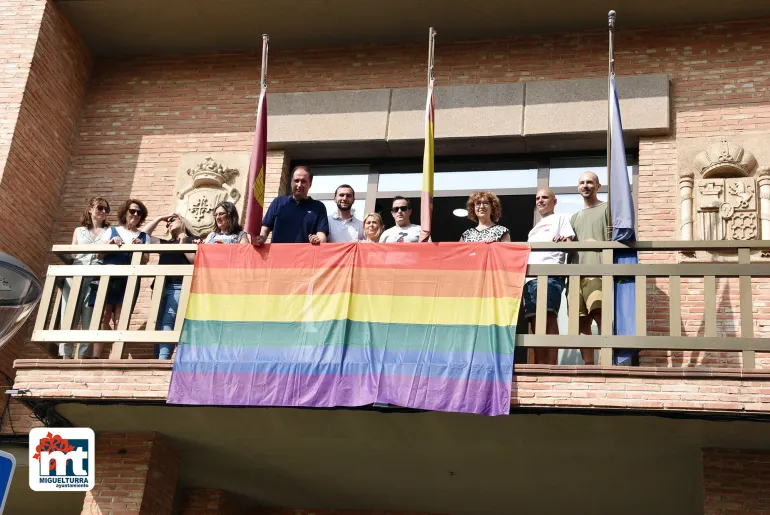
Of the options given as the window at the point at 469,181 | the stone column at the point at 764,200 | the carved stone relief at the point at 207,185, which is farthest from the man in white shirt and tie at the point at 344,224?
the stone column at the point at 764,200

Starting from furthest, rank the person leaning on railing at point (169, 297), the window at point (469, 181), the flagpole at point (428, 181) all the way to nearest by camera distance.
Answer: the window at point (469, 181)
the person leaning on railing at point (169, 297)
the flagpole at point (428, 181)

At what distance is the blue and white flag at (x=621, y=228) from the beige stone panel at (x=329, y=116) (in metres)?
3.11

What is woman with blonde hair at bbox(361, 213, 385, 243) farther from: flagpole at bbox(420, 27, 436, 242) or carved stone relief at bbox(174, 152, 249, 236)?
carved stone relief at bbox(174, 152, 249, 236)

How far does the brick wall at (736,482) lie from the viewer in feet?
31.4

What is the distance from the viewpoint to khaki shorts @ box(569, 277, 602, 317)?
10047 mm

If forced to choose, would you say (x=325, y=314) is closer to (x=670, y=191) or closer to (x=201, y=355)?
(x=201, y=355)

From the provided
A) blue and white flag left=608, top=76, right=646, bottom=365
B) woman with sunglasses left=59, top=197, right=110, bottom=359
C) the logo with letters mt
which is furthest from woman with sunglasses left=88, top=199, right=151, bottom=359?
blue and white flag left=608, top=76, right=646, bottom=365

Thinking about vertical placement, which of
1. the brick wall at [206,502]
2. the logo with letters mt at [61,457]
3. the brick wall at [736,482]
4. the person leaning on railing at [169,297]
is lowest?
the brick wall at [206,502]

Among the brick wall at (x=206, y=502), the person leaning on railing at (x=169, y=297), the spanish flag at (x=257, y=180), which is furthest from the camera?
the brick wall at (x=206, y=502)

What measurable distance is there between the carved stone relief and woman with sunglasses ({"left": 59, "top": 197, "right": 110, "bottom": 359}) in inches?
46.6

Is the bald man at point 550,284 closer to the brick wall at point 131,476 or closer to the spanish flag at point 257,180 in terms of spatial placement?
the spanish flag at point 257,180

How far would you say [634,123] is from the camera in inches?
475

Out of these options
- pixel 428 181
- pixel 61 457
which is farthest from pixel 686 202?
pixel 61 457

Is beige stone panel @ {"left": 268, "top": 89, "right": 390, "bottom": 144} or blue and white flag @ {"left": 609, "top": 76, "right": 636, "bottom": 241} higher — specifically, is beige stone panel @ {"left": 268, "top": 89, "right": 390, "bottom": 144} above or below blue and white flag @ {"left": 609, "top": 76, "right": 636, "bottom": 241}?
above
